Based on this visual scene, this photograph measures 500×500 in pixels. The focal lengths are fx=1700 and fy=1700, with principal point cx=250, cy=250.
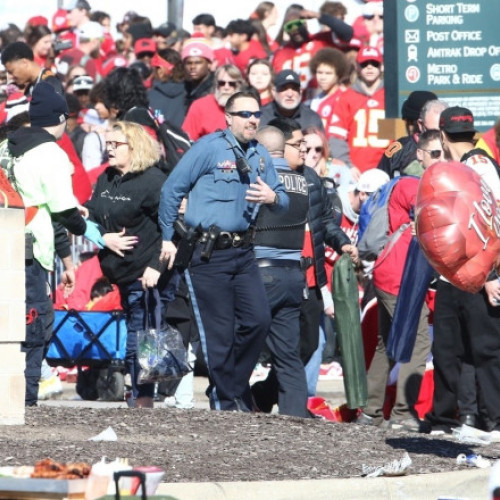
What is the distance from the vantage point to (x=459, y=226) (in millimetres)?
8961

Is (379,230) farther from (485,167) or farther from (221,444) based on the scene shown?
(221,444)

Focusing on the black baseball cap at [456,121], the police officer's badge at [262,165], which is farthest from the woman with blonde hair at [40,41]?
the black baseball cap at [456,121]

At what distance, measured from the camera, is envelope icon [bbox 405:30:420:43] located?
16297 millimetres

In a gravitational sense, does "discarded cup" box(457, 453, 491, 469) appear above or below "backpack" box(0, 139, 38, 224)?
below

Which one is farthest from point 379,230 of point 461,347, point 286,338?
point 461,347

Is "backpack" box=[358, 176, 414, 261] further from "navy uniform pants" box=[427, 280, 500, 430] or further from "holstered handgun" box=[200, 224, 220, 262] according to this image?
"holstered handgun" box=[200, 224, 220, 262]

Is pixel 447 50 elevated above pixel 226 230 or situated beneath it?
elevated above

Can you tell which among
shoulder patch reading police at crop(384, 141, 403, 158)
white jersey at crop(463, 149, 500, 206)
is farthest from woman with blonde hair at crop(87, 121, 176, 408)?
white jersey at crop(463, 149, 500, 206)

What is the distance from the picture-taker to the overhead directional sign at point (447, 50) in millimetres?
16250

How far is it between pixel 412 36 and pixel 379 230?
4.12 m

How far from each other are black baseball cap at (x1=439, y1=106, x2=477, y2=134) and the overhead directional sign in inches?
216

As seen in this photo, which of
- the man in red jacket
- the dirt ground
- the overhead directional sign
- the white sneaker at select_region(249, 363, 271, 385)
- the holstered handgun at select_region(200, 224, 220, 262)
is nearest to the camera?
the dirt ground

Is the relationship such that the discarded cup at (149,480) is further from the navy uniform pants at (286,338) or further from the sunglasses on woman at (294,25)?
the sunglasses on woman at (294,25)

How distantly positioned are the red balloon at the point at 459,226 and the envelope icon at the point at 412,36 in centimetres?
732
